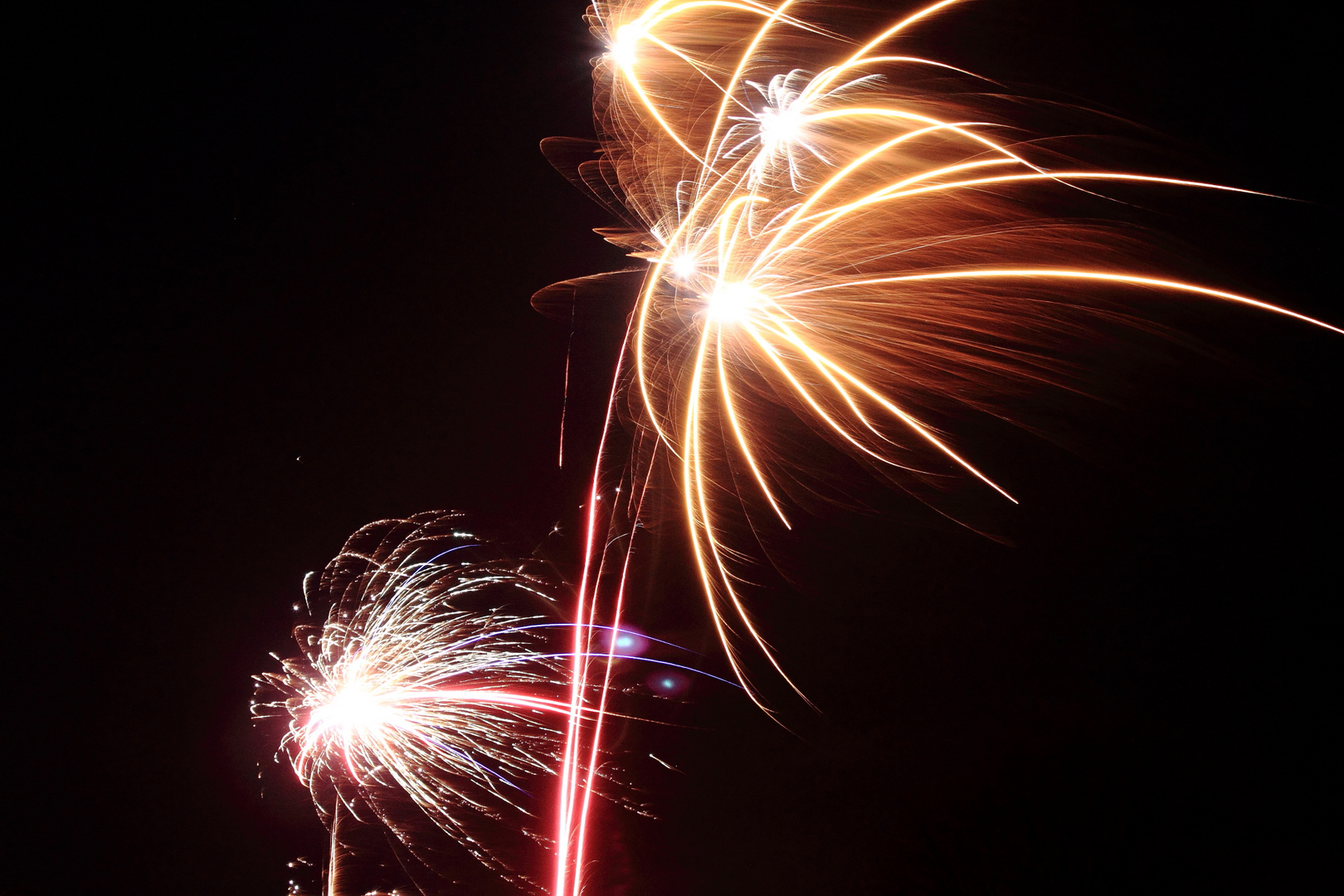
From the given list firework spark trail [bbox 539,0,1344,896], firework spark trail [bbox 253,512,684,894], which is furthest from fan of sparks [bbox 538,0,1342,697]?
firework spark trail [bbox 253,512,684,894]

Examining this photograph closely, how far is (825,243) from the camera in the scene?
3.97 metres

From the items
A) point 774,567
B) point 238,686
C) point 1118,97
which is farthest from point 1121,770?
point 238,686

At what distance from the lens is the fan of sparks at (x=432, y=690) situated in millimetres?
4848

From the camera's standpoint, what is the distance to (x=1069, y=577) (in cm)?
376

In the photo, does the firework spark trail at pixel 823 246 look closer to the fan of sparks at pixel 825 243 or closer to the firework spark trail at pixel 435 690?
the fan of sparks at pixel 825 243

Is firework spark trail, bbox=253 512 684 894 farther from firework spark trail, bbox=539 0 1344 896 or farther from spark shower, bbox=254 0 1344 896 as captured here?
firework spark trail, bbox=539 0 1344 896

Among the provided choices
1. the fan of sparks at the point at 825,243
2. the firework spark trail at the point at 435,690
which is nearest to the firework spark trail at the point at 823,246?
the fan of sparks at the point at 825,243

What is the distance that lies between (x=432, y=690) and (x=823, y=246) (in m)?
3.59

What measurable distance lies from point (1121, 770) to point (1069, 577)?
36.1 inches

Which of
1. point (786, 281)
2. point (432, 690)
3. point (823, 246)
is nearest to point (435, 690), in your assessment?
point (432, 690)

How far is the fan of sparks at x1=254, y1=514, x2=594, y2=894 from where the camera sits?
485cm

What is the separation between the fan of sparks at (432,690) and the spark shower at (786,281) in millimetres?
75

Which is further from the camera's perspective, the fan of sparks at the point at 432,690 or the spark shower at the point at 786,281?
the fan of sparks at the point at 432,690

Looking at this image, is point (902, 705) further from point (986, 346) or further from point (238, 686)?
point (238, 686)
